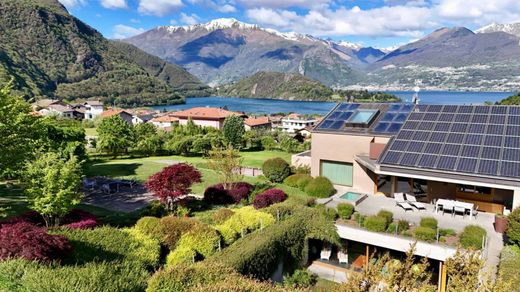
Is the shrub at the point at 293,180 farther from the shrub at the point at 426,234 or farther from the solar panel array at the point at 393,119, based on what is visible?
the shrub at the point at 426,234

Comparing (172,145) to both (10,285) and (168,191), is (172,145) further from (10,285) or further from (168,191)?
(10,285)

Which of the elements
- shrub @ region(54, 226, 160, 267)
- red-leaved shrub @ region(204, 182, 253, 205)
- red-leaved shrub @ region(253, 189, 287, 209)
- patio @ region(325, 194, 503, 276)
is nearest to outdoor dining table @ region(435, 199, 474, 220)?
patio @ region(325, 194, 503, 276)

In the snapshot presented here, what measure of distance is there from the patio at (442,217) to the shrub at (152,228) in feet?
30.4

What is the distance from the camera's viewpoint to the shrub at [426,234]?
47.9 ft

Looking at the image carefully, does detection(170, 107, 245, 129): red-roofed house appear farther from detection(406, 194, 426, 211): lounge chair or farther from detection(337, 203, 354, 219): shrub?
detection(337, 203, 354, 219): shrub

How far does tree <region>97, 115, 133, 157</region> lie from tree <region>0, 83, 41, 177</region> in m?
23.8

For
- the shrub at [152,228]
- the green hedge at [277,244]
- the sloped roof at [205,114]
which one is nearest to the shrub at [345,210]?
the green hedge at [277,244]

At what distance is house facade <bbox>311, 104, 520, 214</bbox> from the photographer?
55.2ft

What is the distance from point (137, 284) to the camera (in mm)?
9312

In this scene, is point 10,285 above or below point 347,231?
above

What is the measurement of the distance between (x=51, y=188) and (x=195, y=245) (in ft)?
20.2

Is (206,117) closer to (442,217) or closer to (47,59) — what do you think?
(442,217)

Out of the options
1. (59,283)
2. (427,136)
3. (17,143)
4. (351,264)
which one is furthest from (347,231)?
(17,143)

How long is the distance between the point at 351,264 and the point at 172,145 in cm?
3228
